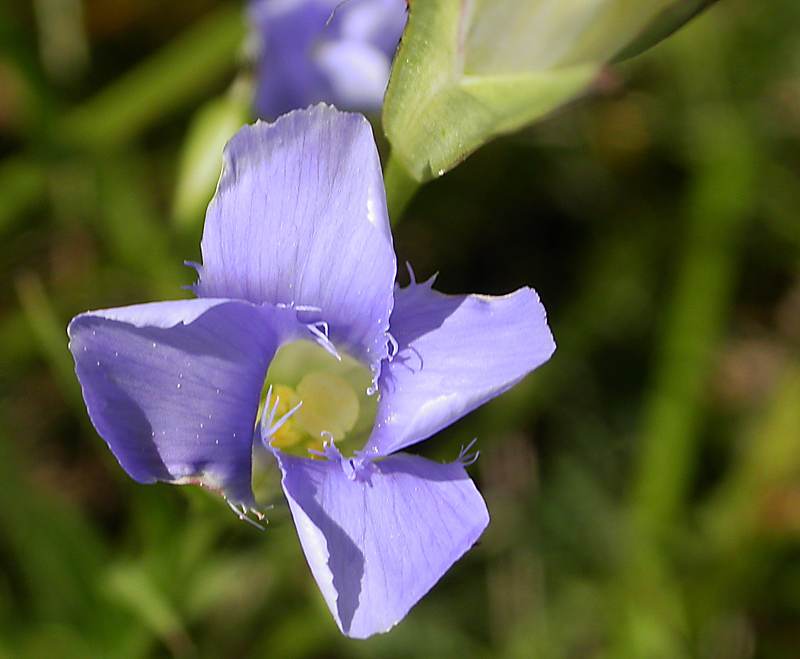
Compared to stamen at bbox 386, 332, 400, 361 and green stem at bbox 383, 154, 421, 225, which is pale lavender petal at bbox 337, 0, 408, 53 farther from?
stamen at bbox 386, 332, 400, 361

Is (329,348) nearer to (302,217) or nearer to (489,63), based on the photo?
(302,217)

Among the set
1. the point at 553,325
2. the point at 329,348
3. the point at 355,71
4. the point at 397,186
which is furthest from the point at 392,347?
the point at 553,325

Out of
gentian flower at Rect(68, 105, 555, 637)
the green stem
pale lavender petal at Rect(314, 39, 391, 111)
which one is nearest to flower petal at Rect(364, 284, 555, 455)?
gentian flower at Rect(68, 105, 555, 637)

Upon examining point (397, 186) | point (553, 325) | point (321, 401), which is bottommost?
point (553, 325)

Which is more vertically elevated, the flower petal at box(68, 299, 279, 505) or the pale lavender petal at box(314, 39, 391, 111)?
the flower petal at box(68, 299, 279, 505)

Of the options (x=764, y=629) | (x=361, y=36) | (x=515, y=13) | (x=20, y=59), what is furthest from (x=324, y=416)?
(x=764, y=629)

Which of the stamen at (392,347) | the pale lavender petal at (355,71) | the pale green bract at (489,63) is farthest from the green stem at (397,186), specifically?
the pale lavender petal at (355,71)

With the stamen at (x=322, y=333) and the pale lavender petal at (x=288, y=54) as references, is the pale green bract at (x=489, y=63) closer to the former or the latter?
the stamen at (x=322, y=333)
